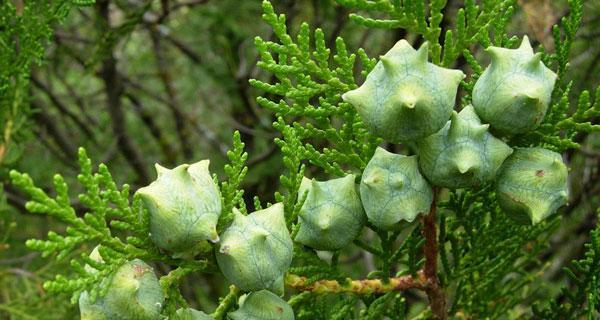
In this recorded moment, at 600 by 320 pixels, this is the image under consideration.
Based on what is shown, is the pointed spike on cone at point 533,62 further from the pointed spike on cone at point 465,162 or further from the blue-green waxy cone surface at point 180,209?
the blue-green waxy cone surface at point 180,209

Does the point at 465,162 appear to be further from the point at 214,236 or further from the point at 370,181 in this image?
the point at 214,236

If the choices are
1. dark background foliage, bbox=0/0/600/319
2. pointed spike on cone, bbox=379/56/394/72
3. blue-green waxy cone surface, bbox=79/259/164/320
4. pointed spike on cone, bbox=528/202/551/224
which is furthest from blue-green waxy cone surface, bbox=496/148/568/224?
dark background foliage, bbox=0/0/600/319

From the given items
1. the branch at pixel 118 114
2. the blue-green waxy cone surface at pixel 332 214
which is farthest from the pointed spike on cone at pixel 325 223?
the branch at pixel 118 114

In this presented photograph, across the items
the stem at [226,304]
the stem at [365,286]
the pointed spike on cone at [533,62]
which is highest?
the pointed spike on cone at [533,62]

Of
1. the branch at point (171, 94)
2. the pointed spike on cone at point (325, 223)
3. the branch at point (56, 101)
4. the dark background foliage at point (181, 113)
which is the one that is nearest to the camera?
the pointed spike on cone at point (325, 223)

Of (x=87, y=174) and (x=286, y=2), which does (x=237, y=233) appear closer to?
(x=87, y=174)
